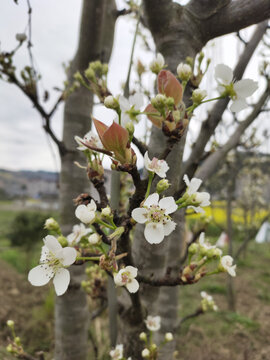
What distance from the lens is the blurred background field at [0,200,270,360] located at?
11.5ft

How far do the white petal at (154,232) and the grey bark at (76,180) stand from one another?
4.27 ft

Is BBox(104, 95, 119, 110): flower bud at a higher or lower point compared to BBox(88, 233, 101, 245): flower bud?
higher

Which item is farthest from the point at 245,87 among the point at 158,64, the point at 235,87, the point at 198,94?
the point at 158,64

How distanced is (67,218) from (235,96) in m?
1.43

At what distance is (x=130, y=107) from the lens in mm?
757

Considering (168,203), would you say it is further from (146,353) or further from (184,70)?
(146,353)

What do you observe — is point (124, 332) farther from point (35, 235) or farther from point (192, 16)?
point (35, 235)

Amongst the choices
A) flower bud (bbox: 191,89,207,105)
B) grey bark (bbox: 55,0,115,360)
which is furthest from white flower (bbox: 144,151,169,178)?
grey bark (bbox: 55,0,115,360)

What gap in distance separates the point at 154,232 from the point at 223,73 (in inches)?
17.6

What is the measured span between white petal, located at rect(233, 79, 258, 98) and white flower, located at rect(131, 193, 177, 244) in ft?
1.18

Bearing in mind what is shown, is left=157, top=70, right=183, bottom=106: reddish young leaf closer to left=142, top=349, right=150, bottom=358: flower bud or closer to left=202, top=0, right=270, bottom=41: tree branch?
left=202, top=0, right=270, bottom=41: tree branch

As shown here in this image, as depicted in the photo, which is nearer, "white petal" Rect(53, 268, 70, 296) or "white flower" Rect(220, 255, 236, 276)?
"white petal" Rect(53, 268, 70, 296)

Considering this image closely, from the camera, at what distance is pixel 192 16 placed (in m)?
1.00

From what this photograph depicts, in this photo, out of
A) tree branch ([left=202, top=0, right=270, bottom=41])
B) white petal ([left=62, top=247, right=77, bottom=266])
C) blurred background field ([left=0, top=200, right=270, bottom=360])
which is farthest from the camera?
blurred background field ([left=0, top=200, right=270, bottom=360])
